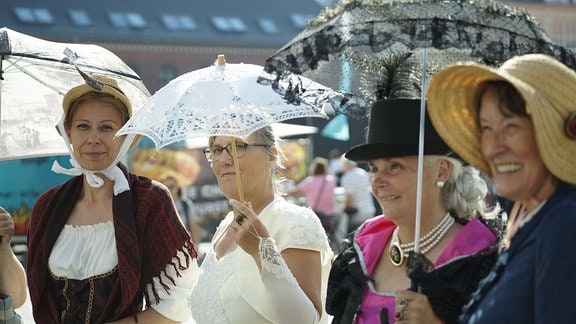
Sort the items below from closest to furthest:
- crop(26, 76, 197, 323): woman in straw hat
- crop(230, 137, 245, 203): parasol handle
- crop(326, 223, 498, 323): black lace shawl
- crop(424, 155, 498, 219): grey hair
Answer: crop(326, 223, 498, 323): black lace shawl
crop(424, 155, 498, 219): grey hair
crop(230, 137, 245, 203): parasol handle
crop(26, 76, 197, 323): woman in straw hat

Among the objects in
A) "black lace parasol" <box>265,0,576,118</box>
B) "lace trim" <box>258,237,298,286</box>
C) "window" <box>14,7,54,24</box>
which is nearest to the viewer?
"black lace parasol" <box>265,0,576,118</box>

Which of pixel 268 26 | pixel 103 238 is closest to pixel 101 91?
pixel 103 238

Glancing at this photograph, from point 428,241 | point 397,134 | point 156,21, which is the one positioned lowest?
point 428,241

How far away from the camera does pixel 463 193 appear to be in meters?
3.59

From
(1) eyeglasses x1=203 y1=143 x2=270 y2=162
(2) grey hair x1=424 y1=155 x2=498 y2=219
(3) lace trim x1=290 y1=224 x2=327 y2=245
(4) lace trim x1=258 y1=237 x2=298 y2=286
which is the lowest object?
(4) lace trim x1=258 y1=237 x2=298 y2=286

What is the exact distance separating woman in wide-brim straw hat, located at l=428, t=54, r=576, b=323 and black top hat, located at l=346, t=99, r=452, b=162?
1.70 feet

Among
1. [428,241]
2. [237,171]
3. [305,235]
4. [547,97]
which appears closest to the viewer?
[547,97]

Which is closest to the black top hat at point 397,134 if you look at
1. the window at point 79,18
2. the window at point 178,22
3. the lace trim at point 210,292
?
the lace trim at point 210,292

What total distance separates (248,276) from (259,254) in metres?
0.27

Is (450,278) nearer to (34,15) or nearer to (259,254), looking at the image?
(259,254)

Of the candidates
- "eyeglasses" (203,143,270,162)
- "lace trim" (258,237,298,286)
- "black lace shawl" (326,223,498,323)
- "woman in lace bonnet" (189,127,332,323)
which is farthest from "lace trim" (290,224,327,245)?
"black lace shawl" (326,223,498,323)

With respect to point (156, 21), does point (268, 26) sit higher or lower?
higher

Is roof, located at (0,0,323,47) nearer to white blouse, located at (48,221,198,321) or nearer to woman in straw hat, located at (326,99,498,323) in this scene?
white blouse, located at (48,221,198,321)

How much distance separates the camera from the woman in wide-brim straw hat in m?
2.66
